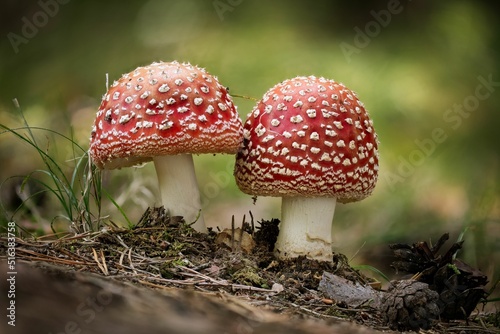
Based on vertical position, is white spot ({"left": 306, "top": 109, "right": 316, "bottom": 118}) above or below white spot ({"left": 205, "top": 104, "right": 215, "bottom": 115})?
above

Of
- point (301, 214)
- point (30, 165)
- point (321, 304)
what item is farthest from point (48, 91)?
point (321, 304)

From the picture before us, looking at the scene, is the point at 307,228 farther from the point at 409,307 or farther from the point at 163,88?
the point at 163,88

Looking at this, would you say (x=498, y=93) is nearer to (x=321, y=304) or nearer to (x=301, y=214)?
Answer: (x=301, y=214)

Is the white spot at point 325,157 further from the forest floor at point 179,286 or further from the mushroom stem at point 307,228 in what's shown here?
the forest floor at point 179,286

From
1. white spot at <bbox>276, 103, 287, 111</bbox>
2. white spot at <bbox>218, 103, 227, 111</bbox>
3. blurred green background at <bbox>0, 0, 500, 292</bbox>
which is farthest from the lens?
blurred green background at <bbox>0, 0, 500, 292</bbox>

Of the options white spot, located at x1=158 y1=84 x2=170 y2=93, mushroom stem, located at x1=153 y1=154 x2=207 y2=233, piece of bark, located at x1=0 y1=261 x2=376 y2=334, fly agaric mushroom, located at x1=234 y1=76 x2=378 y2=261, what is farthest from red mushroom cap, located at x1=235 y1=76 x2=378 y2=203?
piece of bark, located at x1=0 y1=261 x2=376 y2=334

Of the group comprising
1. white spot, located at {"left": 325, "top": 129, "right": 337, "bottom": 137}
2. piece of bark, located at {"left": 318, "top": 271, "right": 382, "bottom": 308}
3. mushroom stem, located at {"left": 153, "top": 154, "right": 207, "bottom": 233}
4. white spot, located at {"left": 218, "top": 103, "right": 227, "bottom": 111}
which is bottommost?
piece of bark, located at {"left": 318, "top": 271, "right": 382, "bottom": 308}

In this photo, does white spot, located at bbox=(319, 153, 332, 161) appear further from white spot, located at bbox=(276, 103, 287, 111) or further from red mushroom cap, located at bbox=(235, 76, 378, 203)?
white spot, located at bbox=(276, 103, 287, 111)
